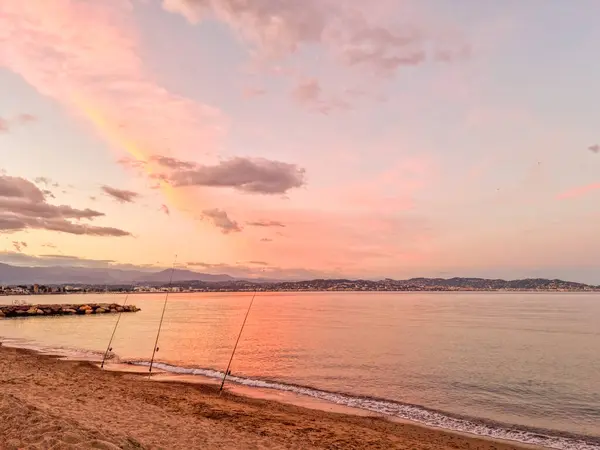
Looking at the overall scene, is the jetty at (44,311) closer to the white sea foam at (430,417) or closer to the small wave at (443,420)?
the white sea foam at (430,417)

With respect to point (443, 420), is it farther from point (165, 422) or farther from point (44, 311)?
point (44, 311)

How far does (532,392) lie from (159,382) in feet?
73.8

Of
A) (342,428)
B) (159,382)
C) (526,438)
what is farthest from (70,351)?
(526,438)

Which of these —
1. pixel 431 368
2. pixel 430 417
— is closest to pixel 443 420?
pixel 430 417

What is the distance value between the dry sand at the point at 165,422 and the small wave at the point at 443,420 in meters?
1.33

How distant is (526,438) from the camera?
16.1 meters

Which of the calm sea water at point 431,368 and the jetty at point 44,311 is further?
the jetty at point 44,311

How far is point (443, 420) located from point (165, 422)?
1235 cm

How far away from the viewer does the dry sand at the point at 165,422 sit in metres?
9.40

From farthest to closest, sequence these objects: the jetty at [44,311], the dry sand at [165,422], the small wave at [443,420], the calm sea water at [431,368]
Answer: the jetty at [44,311] → the calm sea water at [431,368] → the small wave at [443,420] → the dry sand at [165,422]

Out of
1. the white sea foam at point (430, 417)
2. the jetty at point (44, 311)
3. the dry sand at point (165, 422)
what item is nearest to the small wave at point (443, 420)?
the white sea foam at point (430, 417)

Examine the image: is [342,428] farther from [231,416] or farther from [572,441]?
[572,441]

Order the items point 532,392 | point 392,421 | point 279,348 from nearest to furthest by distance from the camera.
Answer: point 392,421
point 532,392
point 279,348

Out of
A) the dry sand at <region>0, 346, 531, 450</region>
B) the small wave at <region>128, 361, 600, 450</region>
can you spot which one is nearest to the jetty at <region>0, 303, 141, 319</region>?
the dry sand at <region>0, 346, 531, 450</region>
